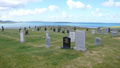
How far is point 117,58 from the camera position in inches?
463

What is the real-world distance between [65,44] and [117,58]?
491 cm

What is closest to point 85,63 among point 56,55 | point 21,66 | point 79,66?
point 79,66

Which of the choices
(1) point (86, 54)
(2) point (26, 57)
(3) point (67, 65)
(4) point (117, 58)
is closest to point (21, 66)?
(2) point (26, 57)

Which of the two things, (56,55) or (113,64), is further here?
(56,55)

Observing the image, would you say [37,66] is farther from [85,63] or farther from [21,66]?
[85,63]

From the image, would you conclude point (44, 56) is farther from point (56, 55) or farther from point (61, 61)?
point (61, 61)

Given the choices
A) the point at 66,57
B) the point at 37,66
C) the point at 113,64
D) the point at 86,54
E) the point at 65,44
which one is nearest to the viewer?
the point at 37,66

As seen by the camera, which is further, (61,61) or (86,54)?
(86,54)

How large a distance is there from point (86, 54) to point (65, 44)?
2.93 m

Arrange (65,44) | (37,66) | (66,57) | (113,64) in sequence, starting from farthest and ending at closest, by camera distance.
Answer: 1. (65,44)
2. (66,57)
3. (113,64)
4. (37,66)

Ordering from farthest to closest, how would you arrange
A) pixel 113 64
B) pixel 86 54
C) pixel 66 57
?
1. pixel 86 54
2. pixel 66 57
3. pixel 113 64

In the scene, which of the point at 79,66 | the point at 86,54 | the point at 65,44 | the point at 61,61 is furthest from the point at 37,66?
the point at 65,44

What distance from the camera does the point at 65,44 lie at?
592 inches

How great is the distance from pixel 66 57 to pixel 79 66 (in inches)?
74.4
